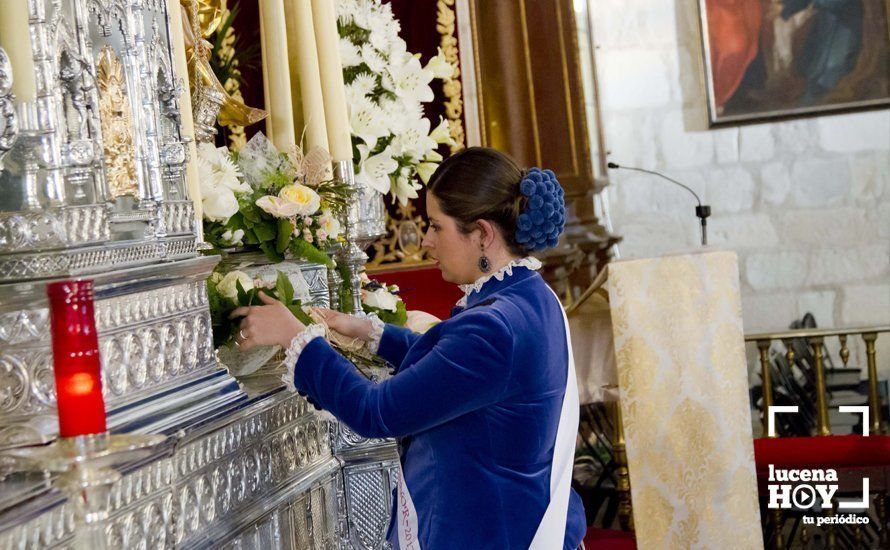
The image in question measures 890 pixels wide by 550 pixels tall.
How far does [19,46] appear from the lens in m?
1.50

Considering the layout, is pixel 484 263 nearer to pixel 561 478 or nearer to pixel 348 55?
pixel 561 478

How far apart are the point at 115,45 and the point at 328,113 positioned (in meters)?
1.15

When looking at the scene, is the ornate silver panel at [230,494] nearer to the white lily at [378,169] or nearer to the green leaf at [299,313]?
the green leaf at [299,313]

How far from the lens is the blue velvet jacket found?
2.04 metres

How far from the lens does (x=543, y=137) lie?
647cm

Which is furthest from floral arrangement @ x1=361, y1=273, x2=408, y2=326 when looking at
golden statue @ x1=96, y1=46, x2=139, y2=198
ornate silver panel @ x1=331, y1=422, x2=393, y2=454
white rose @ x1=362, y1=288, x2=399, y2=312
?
golden statue @ x1=96, y1=46, x2=139, y2=198

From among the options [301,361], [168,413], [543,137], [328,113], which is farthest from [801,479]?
[168,413]

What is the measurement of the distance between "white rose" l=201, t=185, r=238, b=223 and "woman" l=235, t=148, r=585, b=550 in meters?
0.23

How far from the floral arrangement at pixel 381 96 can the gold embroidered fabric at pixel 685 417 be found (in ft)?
4.33

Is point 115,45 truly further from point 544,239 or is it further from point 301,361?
point 544,239

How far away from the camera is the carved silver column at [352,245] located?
2.86 metres

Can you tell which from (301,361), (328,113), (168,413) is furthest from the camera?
(328,113)

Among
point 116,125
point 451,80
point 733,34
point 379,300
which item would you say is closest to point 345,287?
point 379,300

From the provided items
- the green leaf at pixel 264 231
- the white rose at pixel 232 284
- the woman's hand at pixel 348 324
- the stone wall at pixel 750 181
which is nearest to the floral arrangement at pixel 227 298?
the white rose at pixel 232 284
